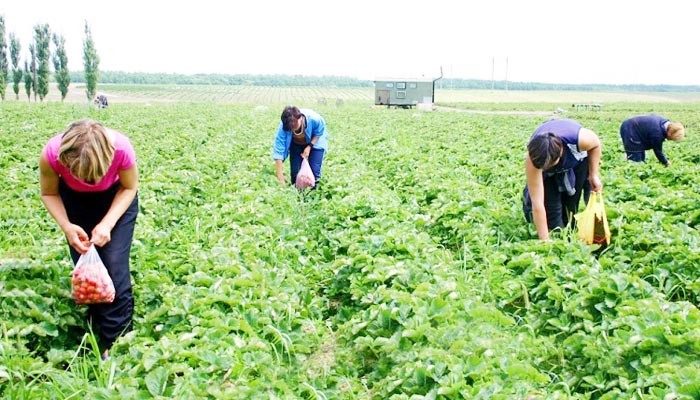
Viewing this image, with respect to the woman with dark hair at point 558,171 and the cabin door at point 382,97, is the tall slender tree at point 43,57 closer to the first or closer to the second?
the cabin door at point 382,97

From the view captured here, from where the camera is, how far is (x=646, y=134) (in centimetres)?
880

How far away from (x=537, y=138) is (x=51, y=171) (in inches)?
150

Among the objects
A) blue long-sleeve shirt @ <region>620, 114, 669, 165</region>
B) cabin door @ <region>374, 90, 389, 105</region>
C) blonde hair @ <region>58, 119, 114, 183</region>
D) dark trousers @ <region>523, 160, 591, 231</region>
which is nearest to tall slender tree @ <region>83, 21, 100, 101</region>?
cabin door @ <region>374, 90, 389, 105</region>

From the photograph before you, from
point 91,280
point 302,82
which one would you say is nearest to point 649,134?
point 91,280

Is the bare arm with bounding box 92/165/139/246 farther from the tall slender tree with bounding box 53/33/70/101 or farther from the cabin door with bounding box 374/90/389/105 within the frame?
the tall slender tree with bounding box 53/33/70/101

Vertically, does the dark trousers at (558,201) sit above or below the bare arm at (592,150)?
below

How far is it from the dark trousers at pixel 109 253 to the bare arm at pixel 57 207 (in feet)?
0.24

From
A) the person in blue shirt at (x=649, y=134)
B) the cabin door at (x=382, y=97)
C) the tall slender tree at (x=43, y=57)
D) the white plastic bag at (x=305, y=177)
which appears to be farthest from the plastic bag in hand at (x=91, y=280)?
the tall slender tree at (x=43, y=57)

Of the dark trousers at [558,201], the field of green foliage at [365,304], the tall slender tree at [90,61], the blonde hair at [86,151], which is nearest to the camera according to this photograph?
the field of green foliage at [365,304]

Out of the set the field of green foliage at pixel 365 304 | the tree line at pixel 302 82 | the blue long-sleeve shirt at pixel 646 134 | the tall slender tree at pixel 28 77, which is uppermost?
the tree line at pixel 302 82

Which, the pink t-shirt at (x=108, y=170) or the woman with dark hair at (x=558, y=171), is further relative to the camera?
the woman with dark hair at (x=558, y=171)

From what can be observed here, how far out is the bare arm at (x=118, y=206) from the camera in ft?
11.8

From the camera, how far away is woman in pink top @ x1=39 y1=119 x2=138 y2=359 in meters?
3.39

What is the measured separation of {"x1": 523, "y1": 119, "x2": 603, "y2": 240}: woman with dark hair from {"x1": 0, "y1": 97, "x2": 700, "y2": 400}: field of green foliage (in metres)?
0.34
